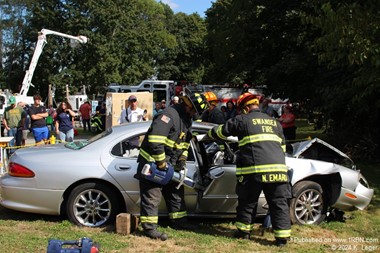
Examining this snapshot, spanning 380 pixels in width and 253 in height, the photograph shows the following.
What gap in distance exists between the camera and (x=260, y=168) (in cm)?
477

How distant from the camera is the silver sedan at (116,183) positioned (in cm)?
538

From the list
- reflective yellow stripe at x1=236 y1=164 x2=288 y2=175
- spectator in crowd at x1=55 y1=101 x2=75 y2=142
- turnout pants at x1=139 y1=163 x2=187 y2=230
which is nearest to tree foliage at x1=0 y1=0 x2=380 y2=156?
reflective yellow stripe at x1=236 y1=164 x2=288 y2=175

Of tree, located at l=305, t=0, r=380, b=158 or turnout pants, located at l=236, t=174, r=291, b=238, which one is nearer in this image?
turnout pants, located at l=236, t=174, r=291, b=238

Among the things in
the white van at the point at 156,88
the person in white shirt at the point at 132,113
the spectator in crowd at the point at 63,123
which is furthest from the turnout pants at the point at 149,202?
the white van at the point at 156,88

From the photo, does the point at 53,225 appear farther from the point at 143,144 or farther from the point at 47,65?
the point at 47,65

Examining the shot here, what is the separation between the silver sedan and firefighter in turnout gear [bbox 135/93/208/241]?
0.23 m

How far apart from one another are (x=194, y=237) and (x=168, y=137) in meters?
1.21

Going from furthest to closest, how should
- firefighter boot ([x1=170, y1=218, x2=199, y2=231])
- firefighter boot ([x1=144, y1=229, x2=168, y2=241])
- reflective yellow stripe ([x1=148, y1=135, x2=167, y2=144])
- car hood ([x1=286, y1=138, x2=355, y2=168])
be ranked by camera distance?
car hood ([x1=286, y1=138, x2=355, y2=168]) → firefighter boot ([x1=170, y1=218, x2=199, y2=231]) → firefighter boot ([x1=144, y1=229, x2=168, y2=241]) → reflective yellow stripe ([x1=148, y1=135, x2=167, y2=144])

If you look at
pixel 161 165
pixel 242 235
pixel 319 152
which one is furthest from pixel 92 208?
pixel 319 152

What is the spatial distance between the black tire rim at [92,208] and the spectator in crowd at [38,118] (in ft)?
18.7

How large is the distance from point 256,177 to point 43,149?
2.84m

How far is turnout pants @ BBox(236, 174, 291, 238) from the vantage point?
4.82 m

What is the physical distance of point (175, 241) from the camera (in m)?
4.99

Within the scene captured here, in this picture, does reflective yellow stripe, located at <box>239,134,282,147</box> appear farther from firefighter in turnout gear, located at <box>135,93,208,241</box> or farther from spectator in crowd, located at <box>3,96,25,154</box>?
spectator in crowd, located at <box>3,96,25,154</box>
